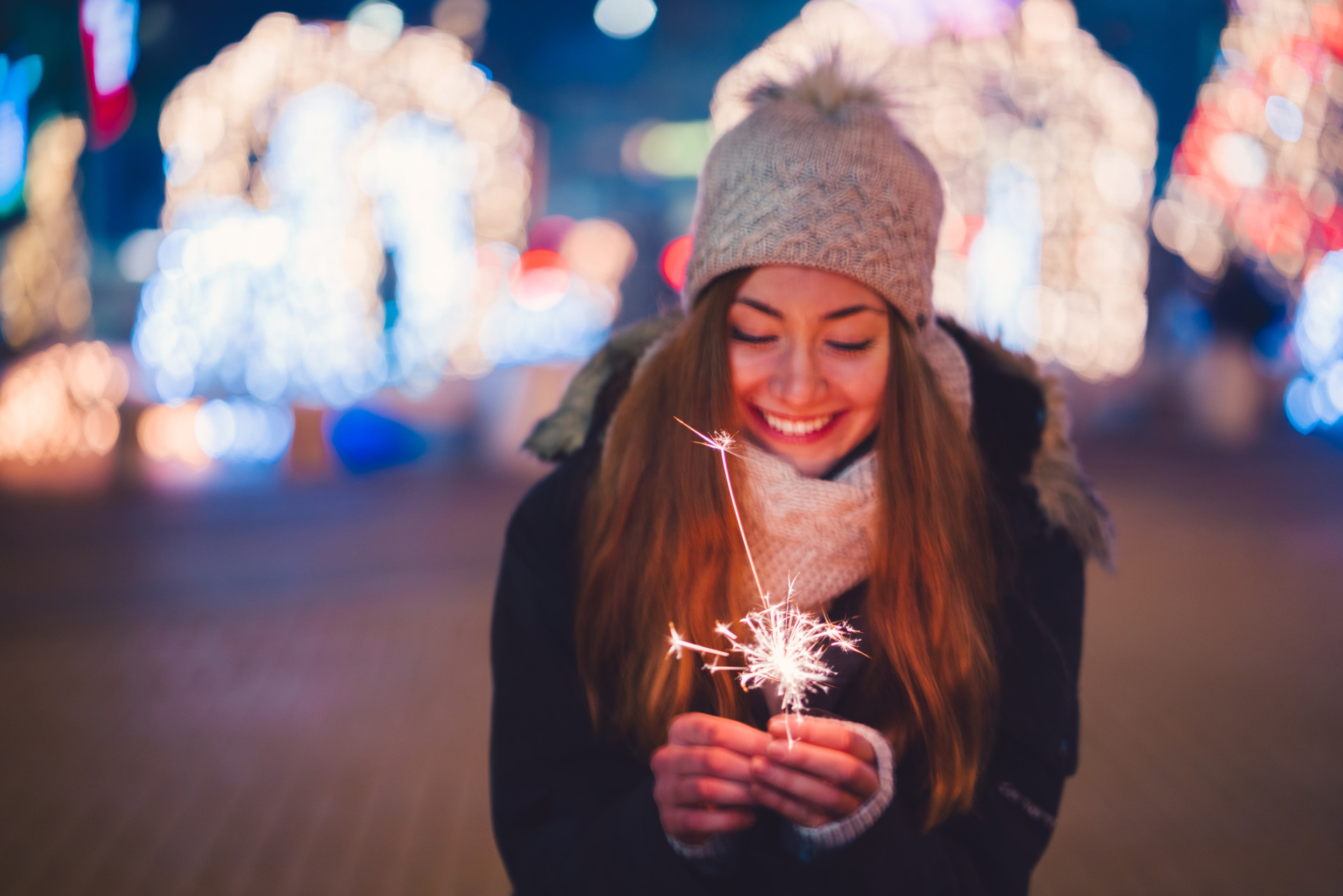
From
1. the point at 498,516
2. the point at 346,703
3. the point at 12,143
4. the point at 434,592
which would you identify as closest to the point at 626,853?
the point at 346,703

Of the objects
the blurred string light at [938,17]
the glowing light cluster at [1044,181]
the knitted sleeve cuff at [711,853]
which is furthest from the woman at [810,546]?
the glowing light cluster at [1044,181]

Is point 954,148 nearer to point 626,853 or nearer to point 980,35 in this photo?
point 980,35

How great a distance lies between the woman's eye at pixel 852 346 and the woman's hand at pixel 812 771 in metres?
0.74

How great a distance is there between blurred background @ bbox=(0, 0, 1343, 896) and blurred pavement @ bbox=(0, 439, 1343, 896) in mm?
24

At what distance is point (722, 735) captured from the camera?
1.36 metres

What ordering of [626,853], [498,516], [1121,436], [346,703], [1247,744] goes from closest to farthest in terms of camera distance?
[626,853], [1247,744], [346,703], [498,516], [1121,436]

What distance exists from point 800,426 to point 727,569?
307 mm

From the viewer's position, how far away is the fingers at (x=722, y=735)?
4.42ft

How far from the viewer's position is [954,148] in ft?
35.0

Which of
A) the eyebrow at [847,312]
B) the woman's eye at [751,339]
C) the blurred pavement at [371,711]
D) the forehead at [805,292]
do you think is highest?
the forehead at [805,292]

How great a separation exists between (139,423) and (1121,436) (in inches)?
513

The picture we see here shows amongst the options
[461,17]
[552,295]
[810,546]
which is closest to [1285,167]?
[461,17]

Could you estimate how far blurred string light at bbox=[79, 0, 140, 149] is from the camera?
6.50m

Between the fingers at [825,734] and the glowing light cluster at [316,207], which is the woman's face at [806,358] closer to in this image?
the fingers at [825,734]
